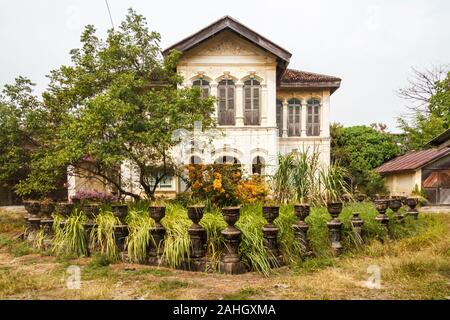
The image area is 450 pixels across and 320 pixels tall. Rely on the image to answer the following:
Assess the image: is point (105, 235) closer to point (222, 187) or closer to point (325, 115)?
point (222, 187)

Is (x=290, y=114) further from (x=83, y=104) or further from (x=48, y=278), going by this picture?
(x=48, y=278)

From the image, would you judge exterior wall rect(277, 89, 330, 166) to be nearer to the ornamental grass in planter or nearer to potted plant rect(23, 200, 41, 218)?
the ornamental grass in planter

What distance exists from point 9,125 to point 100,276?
19.9ft

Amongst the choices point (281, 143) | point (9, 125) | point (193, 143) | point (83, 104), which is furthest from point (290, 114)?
point (9, 125)

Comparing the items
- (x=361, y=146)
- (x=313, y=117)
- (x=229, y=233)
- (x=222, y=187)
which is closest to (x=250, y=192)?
(x=222, y=187)

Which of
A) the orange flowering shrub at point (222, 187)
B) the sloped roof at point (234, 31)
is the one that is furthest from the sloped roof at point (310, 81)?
the orange flowering shrub at point (222, 187)

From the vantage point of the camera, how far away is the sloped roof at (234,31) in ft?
44.1

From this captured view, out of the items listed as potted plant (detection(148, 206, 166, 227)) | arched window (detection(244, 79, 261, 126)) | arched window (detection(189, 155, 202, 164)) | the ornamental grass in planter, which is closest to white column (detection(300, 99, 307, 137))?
arched window (detection(244, 79, 261, 126))

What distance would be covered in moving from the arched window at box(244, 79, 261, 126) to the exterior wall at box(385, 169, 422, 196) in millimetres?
7218

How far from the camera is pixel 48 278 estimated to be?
15.7 feet

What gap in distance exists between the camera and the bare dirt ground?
412 cm

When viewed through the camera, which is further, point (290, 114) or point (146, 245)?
point (290, 114)

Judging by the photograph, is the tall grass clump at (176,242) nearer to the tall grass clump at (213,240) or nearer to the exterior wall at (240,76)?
the tall grass clump at (213,240)

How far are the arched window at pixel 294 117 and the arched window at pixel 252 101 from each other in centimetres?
232
